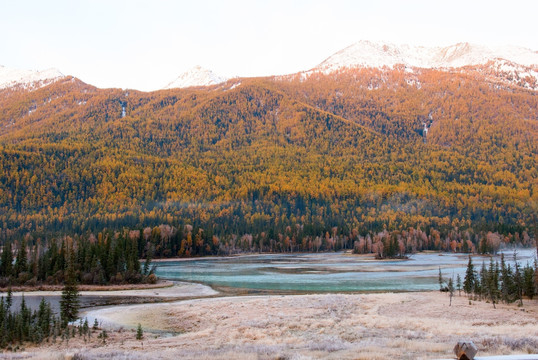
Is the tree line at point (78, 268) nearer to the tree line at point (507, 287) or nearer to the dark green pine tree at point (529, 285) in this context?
the tree line at point (507, 287)

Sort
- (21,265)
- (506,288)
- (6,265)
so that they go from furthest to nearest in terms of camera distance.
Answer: (21,265)
(6,265)
(506,288)

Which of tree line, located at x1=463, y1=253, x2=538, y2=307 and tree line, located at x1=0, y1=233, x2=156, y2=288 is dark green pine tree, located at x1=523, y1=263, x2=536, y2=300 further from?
tree line, located at x1=0, y1=233, x2=156, y2=288

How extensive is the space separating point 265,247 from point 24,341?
144492mm

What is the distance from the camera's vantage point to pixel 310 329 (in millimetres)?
37031

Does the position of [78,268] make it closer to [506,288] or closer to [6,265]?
[6,265]

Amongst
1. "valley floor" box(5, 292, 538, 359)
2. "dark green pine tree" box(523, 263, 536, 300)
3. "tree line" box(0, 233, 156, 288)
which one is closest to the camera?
"valley floor" box(5, 292, 538, 359)

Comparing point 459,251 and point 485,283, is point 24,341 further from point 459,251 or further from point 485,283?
point 459,251

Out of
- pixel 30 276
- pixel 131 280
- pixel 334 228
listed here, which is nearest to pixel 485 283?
pixel 131 280

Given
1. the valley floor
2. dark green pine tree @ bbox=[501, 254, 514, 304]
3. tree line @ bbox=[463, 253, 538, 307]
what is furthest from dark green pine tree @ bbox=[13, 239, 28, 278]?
dark green pine tree @ bbox=[501, 254, 514, 304]

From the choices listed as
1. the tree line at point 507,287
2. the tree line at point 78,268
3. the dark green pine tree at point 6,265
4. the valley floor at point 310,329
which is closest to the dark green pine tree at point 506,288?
the tree line at point 507,287

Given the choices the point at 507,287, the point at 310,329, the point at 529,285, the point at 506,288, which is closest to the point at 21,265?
the point at 310,329

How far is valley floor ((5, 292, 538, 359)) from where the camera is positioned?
24.3m

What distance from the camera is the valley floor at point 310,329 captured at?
24266 mm

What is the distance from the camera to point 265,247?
17975cm
